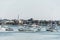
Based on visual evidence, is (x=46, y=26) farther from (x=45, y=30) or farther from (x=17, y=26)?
(x=17, y=26)

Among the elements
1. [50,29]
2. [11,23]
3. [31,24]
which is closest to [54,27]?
[50,29]

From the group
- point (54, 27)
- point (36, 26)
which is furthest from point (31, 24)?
point (54, 27)

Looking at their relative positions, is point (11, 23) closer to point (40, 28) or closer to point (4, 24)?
point (4, 24)

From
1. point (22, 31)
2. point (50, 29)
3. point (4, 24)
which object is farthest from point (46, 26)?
point (4, 24)

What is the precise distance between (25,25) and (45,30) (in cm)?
240

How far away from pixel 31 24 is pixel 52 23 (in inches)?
83.6

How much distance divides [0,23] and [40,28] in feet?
13.5

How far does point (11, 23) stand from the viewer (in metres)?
26.2

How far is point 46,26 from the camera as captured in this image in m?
26.2

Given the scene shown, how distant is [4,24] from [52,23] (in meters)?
4.88

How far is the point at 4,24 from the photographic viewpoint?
27078mm

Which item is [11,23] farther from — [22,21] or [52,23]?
[52,23]

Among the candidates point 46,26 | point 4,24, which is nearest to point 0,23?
point 4,24

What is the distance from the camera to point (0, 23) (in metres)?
26.6
